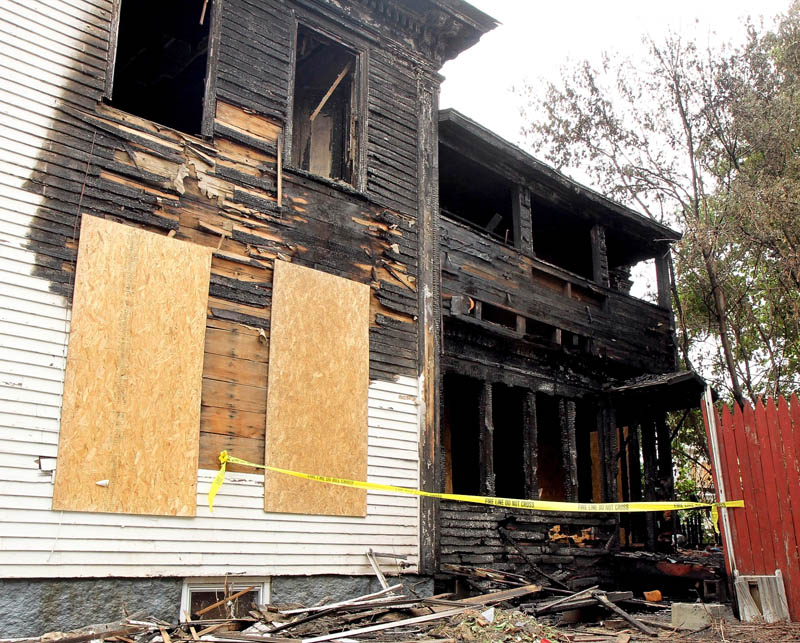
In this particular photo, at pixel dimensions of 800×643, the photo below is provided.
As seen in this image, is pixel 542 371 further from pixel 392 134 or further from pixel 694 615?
pixel 694 615

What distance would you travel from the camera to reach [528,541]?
1290 cm

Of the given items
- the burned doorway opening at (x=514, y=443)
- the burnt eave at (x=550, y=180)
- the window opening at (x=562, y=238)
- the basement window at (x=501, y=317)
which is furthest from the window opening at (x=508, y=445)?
the burnt eave at (x=550, y=180)

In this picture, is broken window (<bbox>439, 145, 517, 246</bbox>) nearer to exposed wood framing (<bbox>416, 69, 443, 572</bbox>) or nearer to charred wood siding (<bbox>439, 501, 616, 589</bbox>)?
exposed wood framing (<bbox>416, 69, 443, 572</bbox>)

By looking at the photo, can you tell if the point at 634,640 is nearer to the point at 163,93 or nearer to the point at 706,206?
the point at 163,93

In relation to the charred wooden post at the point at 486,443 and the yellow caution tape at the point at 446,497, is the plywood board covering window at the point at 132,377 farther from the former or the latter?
the charred wooden post at the point at 486,443

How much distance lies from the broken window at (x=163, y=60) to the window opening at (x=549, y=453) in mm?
9695

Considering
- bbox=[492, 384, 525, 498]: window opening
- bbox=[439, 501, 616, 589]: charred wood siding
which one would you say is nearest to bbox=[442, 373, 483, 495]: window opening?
bbox=[492, 384, 525, 498]: window opening

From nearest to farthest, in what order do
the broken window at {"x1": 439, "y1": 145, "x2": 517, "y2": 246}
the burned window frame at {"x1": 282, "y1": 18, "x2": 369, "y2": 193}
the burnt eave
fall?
the burned window frame at {"x1": 282, "y1": 18, "x2": 369, "y2": 193}, the burnt eave, the broken window at {"x1": 439, "y1": 145, "x2": 517, "y2": 246}

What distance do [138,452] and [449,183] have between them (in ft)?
31.7

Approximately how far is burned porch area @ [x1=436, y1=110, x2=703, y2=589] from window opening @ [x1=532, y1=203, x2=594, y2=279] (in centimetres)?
6

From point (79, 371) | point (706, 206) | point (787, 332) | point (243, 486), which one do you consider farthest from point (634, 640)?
point (787, 332)

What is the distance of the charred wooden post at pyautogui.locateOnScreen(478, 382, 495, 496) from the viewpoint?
1239 centimetres

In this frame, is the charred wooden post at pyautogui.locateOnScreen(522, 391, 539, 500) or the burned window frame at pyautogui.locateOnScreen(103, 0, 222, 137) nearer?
the burned window frame at pyautogui.locateOnScreen(103, 0, 222, 137)

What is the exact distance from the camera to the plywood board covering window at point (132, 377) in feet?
24.7
